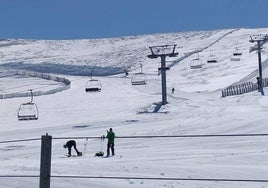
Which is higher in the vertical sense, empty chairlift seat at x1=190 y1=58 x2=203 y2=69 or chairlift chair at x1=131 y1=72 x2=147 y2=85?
empty chairlift seat at x1=190 y1=58 x2=203 y2=69

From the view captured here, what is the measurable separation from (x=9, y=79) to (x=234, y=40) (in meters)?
57.8

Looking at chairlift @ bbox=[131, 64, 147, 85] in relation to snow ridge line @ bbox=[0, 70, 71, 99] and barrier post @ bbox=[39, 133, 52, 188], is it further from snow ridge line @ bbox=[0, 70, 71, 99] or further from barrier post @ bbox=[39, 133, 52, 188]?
barrier post @ bbox=[39, 133, 52, 188]

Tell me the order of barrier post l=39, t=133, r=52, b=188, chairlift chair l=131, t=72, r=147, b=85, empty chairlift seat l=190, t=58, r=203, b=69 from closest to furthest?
barrier post l=39, t=133, r=52, b=188
chairlift chair l=131, t=72, r=147, b=85
empty chairlift seat l=190, t=58, r=203, b=69

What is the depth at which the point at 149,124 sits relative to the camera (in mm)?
38656

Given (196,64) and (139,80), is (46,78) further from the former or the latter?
(196,64)

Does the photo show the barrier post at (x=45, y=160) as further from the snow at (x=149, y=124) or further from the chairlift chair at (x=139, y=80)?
the chairlift chair at (x=139, y=80)

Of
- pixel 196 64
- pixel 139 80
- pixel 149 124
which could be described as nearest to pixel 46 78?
pixel 139 80

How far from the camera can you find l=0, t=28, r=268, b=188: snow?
14.7 meters

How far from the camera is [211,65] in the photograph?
295ft

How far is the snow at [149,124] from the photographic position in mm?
14680

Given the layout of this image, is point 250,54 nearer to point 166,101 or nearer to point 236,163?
point 166,101

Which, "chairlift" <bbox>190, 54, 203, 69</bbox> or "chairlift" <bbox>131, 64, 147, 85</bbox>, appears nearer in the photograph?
"chairlift" <bbox>131, 64, 147, 85</bbox>

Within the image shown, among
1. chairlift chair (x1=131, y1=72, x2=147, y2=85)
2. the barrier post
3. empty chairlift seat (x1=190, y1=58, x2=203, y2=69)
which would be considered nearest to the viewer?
the barrier post

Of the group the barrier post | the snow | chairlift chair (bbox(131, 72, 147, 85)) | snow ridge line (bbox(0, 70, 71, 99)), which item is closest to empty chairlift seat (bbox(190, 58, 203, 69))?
the snow
